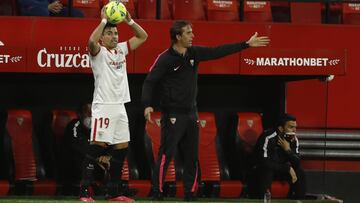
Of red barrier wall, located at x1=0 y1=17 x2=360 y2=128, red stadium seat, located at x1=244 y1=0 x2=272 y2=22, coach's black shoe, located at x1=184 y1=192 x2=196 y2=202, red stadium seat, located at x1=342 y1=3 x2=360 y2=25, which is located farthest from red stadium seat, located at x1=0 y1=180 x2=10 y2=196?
red stadium seat, located at x1=342 y1=3 x2=360 y2=25

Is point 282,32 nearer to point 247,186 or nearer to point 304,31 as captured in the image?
point 304,31

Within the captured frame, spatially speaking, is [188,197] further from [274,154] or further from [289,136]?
[289,136]

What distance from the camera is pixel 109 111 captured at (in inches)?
406

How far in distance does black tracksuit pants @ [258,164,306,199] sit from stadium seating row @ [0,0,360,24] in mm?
2093

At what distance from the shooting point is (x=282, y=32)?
13.0m

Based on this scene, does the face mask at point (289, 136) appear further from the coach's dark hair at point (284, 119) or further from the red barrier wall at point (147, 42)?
the red barrier wall at point (147, 42)

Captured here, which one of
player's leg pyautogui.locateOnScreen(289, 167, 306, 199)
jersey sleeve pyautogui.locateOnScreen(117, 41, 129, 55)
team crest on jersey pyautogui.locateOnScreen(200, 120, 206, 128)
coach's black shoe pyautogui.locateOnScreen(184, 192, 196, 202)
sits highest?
jersey sleeve pyautogui.locateOnScreen(117, 41, 129, 55)

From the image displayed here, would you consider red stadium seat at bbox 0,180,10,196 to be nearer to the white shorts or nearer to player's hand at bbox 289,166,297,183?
the white shorts

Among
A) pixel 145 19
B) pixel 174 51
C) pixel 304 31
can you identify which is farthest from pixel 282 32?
pixel 174 51

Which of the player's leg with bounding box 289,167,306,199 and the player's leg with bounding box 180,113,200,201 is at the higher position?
the player's leg with bounding box 180,113,200,201

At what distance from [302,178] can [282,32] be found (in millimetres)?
1949

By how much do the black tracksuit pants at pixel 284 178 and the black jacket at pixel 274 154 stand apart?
0.08 metres

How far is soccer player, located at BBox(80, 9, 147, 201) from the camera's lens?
10297 millimetres

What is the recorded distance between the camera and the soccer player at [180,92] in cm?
1071
